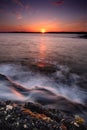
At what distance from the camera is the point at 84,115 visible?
6168mm

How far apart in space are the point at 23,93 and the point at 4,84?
4.60ft

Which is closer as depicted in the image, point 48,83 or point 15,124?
point 15,124

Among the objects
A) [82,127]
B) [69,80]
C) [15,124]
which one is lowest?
[69,80]

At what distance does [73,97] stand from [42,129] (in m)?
4.77

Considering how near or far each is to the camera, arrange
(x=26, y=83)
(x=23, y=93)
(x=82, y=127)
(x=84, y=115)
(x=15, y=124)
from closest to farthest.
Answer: (x=15, y=124)
(x=82, y=127)
(x=84, y=115)
(x=23, y=93)
(x=26, y=83)

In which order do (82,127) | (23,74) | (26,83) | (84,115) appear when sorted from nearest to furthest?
(82,127) → (84,115) → (26,83) → (23,74)

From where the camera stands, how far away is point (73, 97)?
27.9ft

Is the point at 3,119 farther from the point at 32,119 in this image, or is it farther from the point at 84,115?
the point at 84,115

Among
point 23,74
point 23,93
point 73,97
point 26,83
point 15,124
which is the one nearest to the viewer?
point 15,124

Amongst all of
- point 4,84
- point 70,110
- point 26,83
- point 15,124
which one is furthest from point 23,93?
point 15,124

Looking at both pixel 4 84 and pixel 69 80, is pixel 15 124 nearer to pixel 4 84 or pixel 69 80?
pixel 4 84

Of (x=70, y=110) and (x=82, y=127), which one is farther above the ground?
(x=82, y=127)

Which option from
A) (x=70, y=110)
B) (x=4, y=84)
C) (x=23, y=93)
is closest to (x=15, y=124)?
(x=70, y=110)

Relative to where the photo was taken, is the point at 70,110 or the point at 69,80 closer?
the point at 70,110
